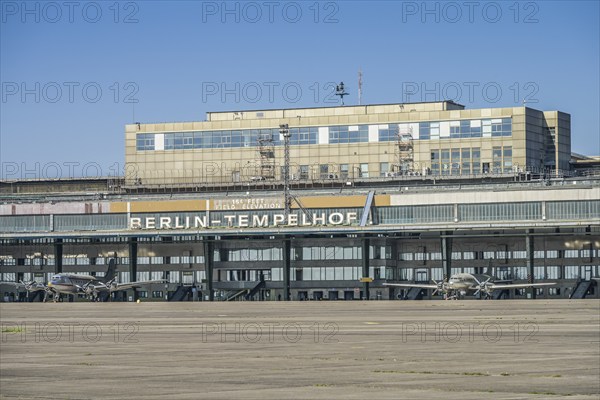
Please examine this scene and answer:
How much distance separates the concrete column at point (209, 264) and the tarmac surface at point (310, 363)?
333ft

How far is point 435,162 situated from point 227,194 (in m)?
36.8

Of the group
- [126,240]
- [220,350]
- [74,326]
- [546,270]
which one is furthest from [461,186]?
[220,350]

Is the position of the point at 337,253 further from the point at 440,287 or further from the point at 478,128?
the point at 478,128

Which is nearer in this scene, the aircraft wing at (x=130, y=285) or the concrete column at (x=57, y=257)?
the aircraft wing at (x=130, y=285)

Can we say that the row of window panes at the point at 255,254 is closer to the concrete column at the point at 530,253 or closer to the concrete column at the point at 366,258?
the concrete column at the point at 366,258

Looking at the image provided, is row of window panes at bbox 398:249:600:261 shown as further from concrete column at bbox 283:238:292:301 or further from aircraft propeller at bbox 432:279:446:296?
concrete column at bbox 283:238:292:301

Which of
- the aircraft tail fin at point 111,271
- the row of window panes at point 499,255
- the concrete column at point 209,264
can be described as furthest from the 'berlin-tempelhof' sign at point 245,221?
the row of window panes at point 499,255

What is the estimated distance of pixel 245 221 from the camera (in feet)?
559

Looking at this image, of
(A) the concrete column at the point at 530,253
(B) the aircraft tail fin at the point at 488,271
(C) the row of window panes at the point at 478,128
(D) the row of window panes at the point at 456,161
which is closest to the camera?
(A) the concrete column at the point at 530,253

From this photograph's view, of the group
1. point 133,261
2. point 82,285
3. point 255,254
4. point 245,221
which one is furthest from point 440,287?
point 82,285

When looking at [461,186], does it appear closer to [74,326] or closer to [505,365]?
[74,326]

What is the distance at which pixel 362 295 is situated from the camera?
16400 cm

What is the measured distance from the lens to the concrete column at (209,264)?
168m

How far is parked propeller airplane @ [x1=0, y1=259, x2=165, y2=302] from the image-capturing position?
159 m
